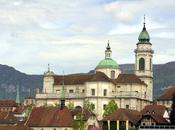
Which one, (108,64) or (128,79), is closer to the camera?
(128,79)

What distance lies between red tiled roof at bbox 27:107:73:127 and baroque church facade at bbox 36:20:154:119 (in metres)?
38.1

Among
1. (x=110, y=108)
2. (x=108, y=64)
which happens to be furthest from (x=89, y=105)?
(x=108, y=64)

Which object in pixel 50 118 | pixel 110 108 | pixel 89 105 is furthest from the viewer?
pixel 89 105

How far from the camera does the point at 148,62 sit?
7623 inches

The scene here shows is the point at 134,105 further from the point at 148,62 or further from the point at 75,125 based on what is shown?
the point at 75,125

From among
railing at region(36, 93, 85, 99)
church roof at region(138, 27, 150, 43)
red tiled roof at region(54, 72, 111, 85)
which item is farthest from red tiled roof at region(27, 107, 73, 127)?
church roof at region(138, 27, 150, 43)

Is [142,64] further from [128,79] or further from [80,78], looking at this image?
[80,78]

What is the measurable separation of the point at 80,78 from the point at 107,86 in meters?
10.4

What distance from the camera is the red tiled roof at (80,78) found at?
184025mm

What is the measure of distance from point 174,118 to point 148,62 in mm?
73650

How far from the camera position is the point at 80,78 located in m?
192

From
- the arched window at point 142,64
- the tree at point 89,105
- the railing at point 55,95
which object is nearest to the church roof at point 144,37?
the arched window at point 142,64

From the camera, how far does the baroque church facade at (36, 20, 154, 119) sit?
182 metres

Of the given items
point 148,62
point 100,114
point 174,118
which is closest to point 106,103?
point 100,114
